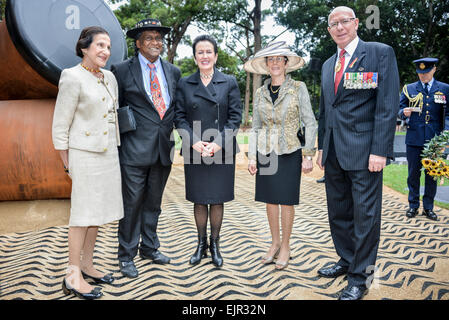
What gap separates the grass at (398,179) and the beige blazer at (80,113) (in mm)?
5423

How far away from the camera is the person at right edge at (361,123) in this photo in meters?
2.54

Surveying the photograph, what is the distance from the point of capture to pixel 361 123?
2648 millimetres

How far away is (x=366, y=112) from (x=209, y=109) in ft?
4.30

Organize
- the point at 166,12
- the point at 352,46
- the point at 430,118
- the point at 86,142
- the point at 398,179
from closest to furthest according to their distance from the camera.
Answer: the point at 86,142 → the point at 352,46 → the point at 430,118 → the point at 398,179 → the point at 166,12

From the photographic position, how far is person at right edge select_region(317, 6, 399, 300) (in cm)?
254

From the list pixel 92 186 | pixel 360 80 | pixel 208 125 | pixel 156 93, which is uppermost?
pixel 360 80

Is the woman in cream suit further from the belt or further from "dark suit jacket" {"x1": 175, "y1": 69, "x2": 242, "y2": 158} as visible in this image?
"dark suit jacket" {"x1": 175, "y1": 69, "x2": 242, "y2": 158}

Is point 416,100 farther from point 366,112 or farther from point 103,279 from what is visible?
point 103,279

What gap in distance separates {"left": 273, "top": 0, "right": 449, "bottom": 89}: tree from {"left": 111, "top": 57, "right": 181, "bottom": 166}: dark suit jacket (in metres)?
18.2

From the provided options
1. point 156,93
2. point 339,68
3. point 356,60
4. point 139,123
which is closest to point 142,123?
point 139,123

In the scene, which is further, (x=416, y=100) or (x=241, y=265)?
(x=416, y=100)

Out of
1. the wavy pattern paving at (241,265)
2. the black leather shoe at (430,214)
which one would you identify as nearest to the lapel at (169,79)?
the wavy pattern paving at (241,265)
